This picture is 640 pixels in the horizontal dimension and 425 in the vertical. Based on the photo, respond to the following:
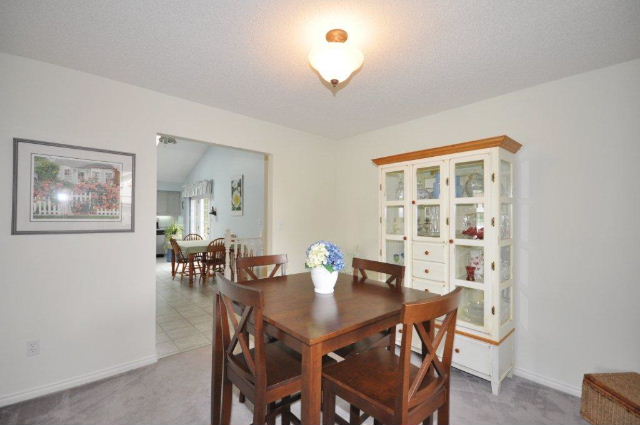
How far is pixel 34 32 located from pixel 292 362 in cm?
250

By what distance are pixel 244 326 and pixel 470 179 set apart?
2129mm

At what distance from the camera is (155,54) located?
206 centimetres

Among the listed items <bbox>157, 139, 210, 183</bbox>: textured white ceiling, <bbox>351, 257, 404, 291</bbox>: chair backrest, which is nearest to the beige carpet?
<bbox>351, 257, 404, 291</bbox>: chair backrest

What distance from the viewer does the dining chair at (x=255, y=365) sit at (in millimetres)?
1315

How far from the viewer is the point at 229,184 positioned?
270 inches

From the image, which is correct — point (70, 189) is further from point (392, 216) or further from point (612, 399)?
point (612, 399)

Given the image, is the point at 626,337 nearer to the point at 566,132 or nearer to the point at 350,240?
the point at 566,132

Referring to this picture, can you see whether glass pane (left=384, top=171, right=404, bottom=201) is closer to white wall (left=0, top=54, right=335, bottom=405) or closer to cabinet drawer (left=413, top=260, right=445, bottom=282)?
cabinet drawer (left=413, top=260, right=445, bottom=282)

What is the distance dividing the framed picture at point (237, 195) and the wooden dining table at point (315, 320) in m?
4.55

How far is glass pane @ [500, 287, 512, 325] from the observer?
2.39 meters

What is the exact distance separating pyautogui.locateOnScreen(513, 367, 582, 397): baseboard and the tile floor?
9.45 feet

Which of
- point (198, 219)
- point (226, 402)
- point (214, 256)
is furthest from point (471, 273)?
point (198, 219)

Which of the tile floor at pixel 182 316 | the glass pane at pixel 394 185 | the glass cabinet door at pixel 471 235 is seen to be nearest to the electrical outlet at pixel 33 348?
the tile floor at pixel 182 316

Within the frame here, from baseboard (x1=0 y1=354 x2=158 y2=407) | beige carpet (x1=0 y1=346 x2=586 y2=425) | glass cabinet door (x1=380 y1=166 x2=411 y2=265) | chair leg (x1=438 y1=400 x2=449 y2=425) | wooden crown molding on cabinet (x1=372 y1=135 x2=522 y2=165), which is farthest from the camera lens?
glass cabinet door (x1=380 y1=166 x2=411 y2=265)
